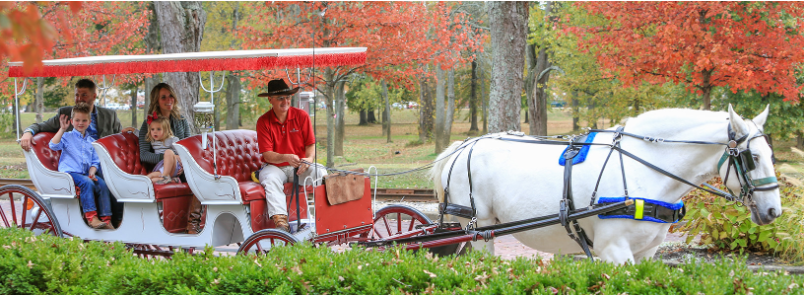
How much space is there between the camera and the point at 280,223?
221 inches

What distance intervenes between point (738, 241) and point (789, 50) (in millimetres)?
5798

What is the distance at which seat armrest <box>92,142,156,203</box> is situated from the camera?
592 centimetres

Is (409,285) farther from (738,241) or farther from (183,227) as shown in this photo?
(738,241)

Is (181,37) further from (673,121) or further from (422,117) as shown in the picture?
(422,117)

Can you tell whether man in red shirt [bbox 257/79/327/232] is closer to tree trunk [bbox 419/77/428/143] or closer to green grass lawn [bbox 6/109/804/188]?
green grass lawn [bbox 6/109/804/188]

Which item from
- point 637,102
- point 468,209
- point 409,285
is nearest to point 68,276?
point 409,285

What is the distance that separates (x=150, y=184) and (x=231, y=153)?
→ 0.87 metres

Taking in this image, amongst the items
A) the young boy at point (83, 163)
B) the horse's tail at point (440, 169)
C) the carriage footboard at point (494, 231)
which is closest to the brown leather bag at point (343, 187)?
the carriage footboard at point (494, 231)

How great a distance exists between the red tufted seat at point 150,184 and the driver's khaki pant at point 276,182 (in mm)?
938

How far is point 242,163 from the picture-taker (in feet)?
21.5

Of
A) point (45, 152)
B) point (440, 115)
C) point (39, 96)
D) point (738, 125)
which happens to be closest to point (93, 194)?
point (45, 152)

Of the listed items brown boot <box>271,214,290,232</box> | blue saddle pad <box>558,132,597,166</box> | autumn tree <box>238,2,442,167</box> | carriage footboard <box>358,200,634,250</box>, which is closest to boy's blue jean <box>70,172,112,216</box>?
brown boot <box>271,214,290,232</box>

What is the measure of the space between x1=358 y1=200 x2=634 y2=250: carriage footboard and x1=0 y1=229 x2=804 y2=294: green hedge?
0.48m

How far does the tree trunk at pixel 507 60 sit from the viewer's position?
28.5 ft
